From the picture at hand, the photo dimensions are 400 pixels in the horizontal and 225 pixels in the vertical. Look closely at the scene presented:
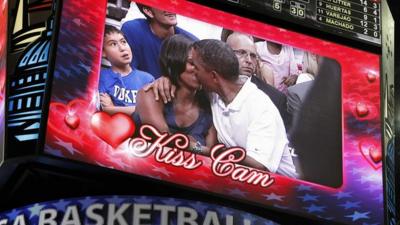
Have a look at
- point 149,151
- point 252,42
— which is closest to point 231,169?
point 149,151

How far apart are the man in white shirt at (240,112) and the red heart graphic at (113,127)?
3.13 ft

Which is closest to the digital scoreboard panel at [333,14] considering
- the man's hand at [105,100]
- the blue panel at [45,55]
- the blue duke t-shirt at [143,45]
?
the blue duke t-shirt at [143,45]

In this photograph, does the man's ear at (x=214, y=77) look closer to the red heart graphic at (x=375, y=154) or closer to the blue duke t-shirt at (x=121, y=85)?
the blue duke t-shirt at (x=121, y=85)

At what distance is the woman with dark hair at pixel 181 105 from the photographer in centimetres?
874

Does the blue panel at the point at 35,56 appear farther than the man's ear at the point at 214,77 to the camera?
No

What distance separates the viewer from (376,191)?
31.7 feet

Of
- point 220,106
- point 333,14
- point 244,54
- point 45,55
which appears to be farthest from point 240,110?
point 45,55

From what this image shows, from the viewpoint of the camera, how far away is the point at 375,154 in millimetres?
9883

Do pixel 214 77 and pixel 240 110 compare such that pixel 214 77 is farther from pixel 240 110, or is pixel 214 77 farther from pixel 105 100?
pixel 105 100

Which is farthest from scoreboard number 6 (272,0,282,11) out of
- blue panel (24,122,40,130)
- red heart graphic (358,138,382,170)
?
blue panel (24,122,40,130)

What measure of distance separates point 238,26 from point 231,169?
166 cm

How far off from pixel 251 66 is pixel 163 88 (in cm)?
111

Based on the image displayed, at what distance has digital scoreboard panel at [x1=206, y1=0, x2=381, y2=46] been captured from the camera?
10047 mm

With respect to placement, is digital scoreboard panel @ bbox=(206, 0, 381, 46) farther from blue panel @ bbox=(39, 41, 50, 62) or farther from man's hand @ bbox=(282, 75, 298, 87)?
blue panel @ bbox=(39, 41, 50, 62)
